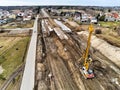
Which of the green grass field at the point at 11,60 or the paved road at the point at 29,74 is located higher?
the paved road at the point at 29,74

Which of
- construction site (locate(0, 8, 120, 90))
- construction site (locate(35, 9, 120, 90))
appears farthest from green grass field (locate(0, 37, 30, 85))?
construction site (locate(35, 9, 120, 90))

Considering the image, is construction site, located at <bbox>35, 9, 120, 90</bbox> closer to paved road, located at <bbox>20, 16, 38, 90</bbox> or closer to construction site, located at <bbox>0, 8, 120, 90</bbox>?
construction site, located at <bbox>0, 8, 120, 90</bbox>

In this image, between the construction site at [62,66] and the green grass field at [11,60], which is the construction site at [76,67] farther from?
the green grass field at [11,60]

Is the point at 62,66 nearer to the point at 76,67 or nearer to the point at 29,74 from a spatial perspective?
the point at 76,67

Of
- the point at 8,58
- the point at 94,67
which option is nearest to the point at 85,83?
the point at 94,67

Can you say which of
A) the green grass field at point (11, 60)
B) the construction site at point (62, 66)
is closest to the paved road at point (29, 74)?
the construction site at point (62, 66)

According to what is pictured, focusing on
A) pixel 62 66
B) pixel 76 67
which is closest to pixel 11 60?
pixel 62 66

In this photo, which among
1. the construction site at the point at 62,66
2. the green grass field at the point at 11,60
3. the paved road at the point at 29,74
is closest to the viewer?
the paved road at the point at 29,74

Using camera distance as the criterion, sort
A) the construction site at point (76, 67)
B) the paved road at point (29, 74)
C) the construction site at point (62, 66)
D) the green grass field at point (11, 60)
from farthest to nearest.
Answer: the green grass field at point (11, 60) → the construction site at point (62, 66) → the construction site at point (76, 67) → the paved road at point (29, 74)
